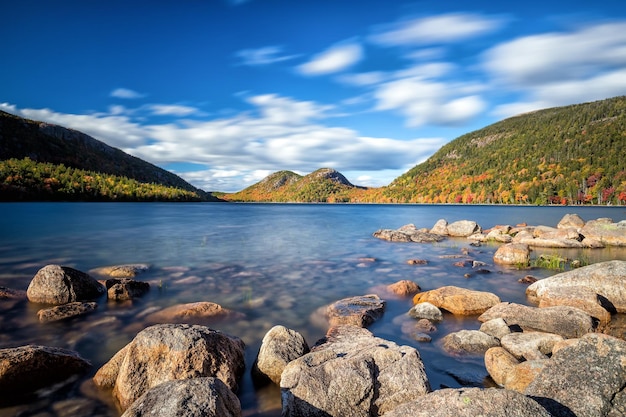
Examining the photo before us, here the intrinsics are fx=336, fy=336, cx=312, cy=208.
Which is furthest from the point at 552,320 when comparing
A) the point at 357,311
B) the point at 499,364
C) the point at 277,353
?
the point at 277,353

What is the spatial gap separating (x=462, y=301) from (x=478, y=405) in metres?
8.41

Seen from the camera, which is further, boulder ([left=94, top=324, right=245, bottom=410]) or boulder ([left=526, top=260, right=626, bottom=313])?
boulder ([left=526, top=260, right=626, bottom=313])

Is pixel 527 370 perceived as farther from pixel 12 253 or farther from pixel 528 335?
pixel 12 253

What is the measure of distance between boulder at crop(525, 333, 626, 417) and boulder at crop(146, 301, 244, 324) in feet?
29.2

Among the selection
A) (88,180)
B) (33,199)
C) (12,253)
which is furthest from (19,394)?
(88,180)

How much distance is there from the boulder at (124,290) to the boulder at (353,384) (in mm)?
9273

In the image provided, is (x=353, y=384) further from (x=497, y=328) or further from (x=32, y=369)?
(x=32, y=369)

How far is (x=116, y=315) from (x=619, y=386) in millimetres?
12819

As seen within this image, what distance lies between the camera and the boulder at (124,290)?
12.6 metres

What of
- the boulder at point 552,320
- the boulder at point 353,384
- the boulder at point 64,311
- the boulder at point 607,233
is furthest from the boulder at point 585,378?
the boulder at point 607,233

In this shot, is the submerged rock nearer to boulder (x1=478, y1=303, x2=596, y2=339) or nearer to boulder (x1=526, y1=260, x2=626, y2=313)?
boulder (x1=478, y1=303, x2=596, y2=339)

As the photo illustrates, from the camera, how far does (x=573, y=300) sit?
11531mm

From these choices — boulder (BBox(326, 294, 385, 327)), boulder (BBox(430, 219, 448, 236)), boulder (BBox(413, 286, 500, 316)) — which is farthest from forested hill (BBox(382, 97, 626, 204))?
boulder (BBox(326, 294, 385, 327))

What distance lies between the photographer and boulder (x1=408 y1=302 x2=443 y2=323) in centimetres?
1109
